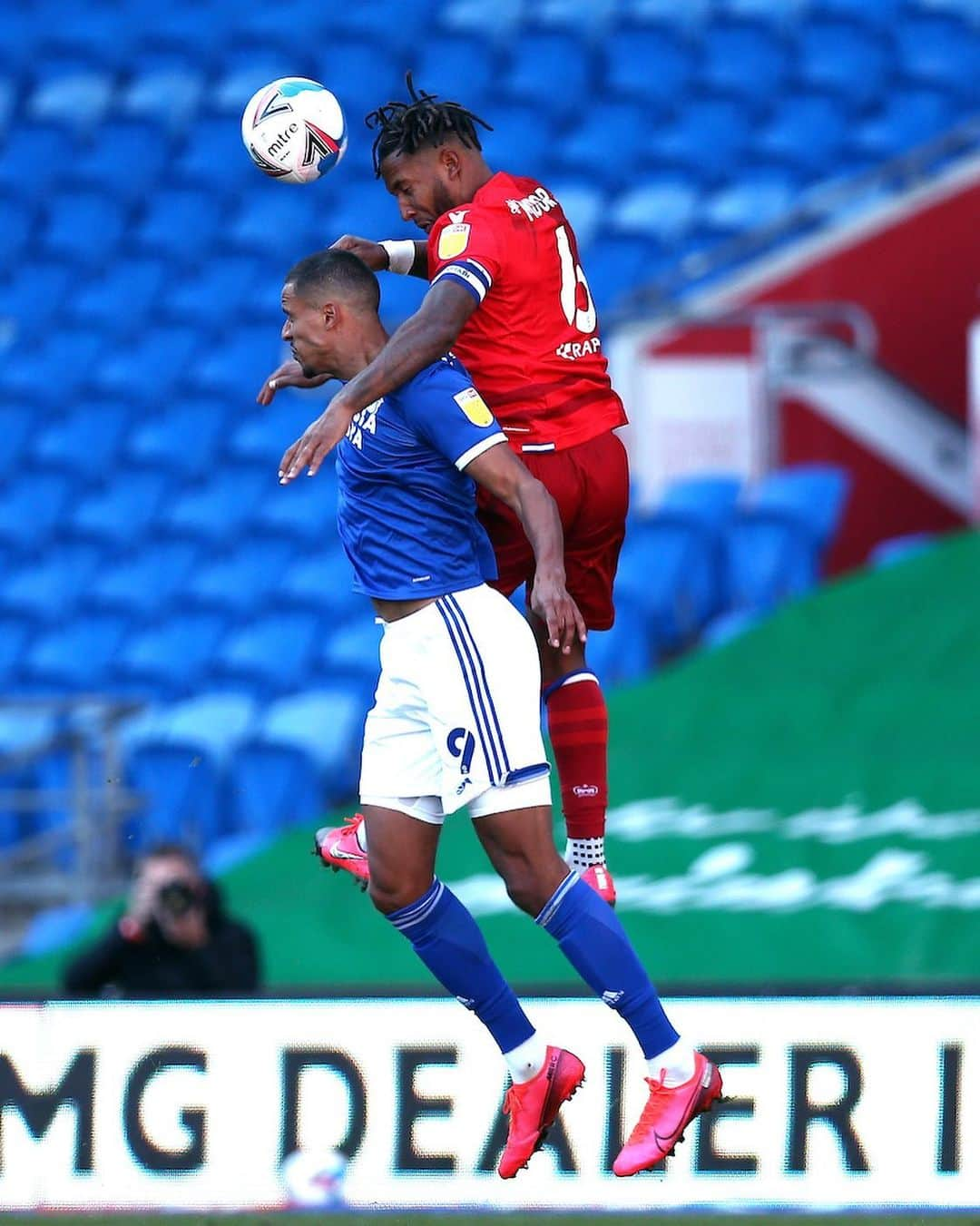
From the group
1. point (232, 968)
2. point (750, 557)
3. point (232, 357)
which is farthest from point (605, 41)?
point (232, 968)

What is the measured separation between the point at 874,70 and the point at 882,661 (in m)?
4.98

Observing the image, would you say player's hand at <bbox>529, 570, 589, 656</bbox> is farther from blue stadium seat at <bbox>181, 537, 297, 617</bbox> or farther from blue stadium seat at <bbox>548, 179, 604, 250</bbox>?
blue stadium seat at <bbox>548, 179, 604, 250</bbox>

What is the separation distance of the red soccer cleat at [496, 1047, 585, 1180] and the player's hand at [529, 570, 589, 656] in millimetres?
951

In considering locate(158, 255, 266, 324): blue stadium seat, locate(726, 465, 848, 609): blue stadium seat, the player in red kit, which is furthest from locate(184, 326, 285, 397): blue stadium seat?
the player in red kit

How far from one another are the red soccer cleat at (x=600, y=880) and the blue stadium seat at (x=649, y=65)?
8.59m

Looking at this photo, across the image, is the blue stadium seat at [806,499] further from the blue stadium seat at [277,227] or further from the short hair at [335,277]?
the short hair at [335,277]

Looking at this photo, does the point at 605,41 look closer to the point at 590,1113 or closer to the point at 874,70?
the point at 874,70

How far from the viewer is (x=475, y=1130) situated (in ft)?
16.8

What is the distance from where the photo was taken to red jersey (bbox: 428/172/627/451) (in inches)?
170

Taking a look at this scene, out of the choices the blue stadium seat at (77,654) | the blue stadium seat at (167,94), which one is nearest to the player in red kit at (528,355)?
the blue stadium seat at (77,654)

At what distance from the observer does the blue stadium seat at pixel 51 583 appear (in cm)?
1038

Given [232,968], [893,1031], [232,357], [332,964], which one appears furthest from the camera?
[232,357]

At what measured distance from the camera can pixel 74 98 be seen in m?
14.0

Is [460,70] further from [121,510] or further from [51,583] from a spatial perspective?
[51,583]
